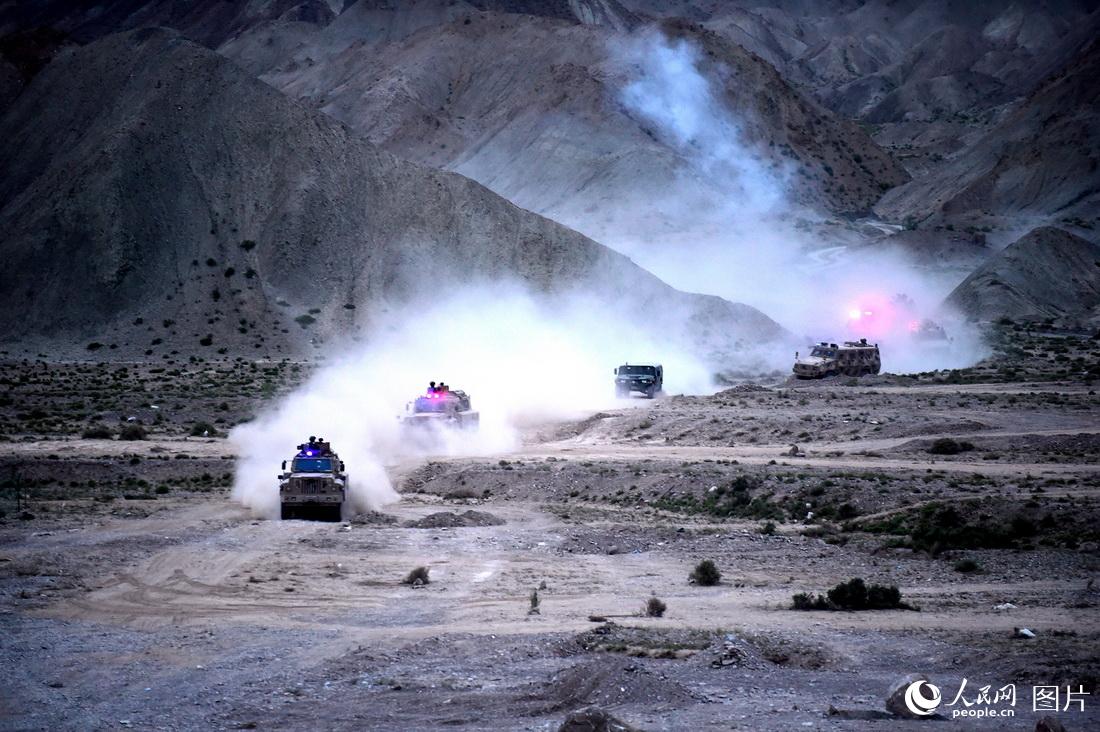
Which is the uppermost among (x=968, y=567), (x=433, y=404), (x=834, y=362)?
(x=834, y=362)

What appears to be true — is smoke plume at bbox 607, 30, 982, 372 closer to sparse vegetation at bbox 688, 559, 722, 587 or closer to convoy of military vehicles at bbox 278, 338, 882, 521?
convoy of military vehicles at bbox 278, 338, 882, 521

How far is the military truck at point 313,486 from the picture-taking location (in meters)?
30.2

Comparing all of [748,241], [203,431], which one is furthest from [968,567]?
[748,241]

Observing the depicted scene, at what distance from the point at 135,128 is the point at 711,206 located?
55.2 m

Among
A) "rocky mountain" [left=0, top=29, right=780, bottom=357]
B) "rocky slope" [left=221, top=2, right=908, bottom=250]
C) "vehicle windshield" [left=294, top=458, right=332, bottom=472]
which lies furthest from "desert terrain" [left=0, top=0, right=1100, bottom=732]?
"rocky slope" [left=221, top=2, right=908, bottom=250]

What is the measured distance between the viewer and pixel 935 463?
37.7m

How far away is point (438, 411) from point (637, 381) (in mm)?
17374

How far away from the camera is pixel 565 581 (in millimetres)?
24172

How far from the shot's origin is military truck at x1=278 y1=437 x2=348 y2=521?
30.2 meters

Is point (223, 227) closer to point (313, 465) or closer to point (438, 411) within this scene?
point (438, 411)

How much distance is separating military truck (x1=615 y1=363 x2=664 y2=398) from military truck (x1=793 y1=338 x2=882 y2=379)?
8.17m

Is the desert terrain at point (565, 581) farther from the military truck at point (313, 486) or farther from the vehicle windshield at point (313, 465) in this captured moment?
the vehicle windshield at point (313, 465)

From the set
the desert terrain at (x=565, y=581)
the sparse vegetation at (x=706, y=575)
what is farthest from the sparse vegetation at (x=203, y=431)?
the sparse vegetation at (x=706, y=575)

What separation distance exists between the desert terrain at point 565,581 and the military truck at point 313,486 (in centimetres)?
63
